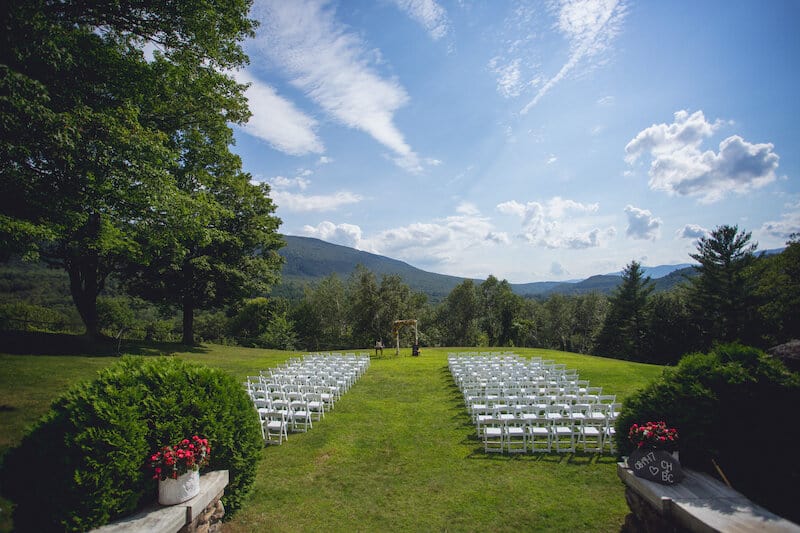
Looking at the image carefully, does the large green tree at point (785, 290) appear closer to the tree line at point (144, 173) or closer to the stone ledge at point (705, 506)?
the tree line at point (144, 173)

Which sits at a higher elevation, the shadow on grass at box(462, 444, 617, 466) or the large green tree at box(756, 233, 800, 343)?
the large green tree at box(756, 233, 800, 343)

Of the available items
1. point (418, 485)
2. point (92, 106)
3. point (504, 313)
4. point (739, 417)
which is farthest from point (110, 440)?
point (504, 313)

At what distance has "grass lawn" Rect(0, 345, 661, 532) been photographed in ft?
19.6

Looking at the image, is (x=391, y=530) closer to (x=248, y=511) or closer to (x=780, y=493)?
(x=248, y=511)

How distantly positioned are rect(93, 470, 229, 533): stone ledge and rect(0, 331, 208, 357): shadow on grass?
53.0ft

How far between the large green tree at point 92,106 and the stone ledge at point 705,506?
12.9 metres

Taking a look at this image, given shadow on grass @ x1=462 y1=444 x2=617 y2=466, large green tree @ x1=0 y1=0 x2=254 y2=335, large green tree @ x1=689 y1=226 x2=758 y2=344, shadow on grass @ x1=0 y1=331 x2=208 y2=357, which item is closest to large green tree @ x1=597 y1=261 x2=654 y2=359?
large green tree @ x1=689 y1=226 x2=758 y2=344

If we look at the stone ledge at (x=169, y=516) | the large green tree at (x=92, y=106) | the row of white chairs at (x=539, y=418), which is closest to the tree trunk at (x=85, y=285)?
the large green tree at (x=92, y=106)

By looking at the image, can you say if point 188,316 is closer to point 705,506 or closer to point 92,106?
point 92,106

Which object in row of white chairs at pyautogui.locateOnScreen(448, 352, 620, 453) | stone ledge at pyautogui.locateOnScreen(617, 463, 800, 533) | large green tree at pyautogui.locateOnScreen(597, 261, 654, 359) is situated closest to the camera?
stone ledge at pyautogui.locateOnScreen(617, 463, 800, 533)

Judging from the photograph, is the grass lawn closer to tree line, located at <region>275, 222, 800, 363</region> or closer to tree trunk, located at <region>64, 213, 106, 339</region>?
tree trunk, located at <region>64, 213, 106, 339</region>

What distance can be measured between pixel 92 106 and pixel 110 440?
35.3 feet

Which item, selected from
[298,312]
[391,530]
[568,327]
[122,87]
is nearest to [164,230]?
[122,87]

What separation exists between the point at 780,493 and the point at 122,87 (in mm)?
16414
